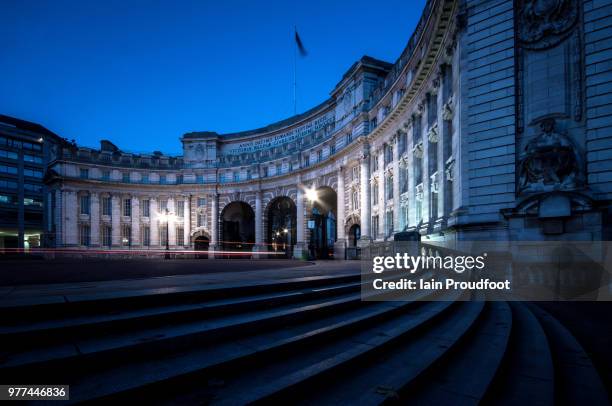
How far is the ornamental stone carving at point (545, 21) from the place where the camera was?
43.8 feet

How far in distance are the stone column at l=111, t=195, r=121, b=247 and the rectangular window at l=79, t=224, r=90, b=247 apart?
346 cm

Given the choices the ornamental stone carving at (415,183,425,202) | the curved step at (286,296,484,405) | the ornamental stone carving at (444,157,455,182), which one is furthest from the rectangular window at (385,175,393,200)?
the curved step at (286,296,484,405)

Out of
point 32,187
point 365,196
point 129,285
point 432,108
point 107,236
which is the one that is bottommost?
point 107,236

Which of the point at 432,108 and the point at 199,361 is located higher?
the point at 432,108

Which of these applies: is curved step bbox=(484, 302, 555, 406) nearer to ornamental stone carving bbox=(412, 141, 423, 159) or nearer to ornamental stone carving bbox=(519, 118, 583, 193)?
ornamental stone carving bbox=(519, 118, 583, 193)

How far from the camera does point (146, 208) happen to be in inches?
2029

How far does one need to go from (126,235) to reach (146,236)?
292 centimetres

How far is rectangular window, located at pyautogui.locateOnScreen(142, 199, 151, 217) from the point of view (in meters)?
51.3

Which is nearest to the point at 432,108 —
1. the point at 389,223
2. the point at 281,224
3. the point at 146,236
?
the point at 389,223

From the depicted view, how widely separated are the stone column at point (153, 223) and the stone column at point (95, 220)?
748cm

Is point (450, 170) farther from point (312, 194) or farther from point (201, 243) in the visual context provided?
point (201, 243)

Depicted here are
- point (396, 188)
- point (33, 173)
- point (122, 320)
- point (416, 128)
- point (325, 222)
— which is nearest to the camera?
point (122, 320)

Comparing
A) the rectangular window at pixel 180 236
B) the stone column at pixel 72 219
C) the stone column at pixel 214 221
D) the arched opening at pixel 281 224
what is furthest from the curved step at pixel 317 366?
the stone column at pixel 72 219

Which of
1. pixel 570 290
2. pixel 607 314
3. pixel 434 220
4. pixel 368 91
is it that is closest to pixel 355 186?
pixel 368 91
